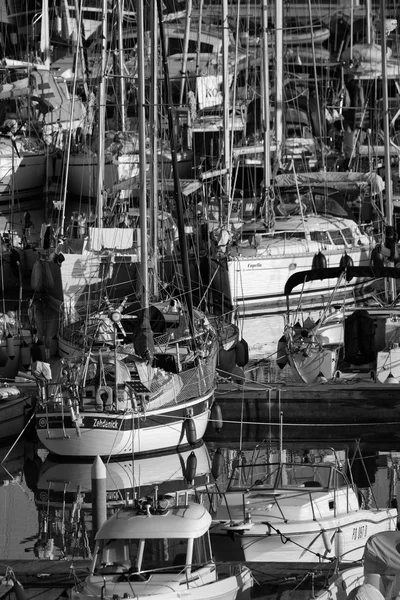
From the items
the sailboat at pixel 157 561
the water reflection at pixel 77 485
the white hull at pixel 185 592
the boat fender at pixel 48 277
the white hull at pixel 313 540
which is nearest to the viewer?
the white hull at pixel 185 592

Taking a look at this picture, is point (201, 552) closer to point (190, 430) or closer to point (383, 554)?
point (383, 554)

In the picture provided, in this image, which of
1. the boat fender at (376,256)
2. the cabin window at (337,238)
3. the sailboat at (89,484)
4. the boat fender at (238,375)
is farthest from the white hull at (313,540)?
the cabin window at (337,238)

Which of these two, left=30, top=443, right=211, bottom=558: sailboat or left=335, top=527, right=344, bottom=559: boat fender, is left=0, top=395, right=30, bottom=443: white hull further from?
left=335, top=527, right=344, bottom=559: boat fender

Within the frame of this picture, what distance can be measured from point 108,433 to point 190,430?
1.79 m

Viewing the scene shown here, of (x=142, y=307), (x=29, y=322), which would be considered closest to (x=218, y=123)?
(x=29, y=322)

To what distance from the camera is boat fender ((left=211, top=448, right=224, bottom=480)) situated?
85.8 ft

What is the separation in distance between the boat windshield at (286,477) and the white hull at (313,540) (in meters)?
0.85

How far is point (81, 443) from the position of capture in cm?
2634

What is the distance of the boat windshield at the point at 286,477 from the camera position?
71.7ft

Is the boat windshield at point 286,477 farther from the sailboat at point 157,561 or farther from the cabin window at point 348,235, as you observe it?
the cabin window at point 348,235

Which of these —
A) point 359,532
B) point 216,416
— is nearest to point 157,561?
point 359,532

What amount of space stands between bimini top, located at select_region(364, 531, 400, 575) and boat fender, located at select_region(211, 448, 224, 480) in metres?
8.49

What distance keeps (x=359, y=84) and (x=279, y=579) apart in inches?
1874

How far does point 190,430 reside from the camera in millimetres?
27266
